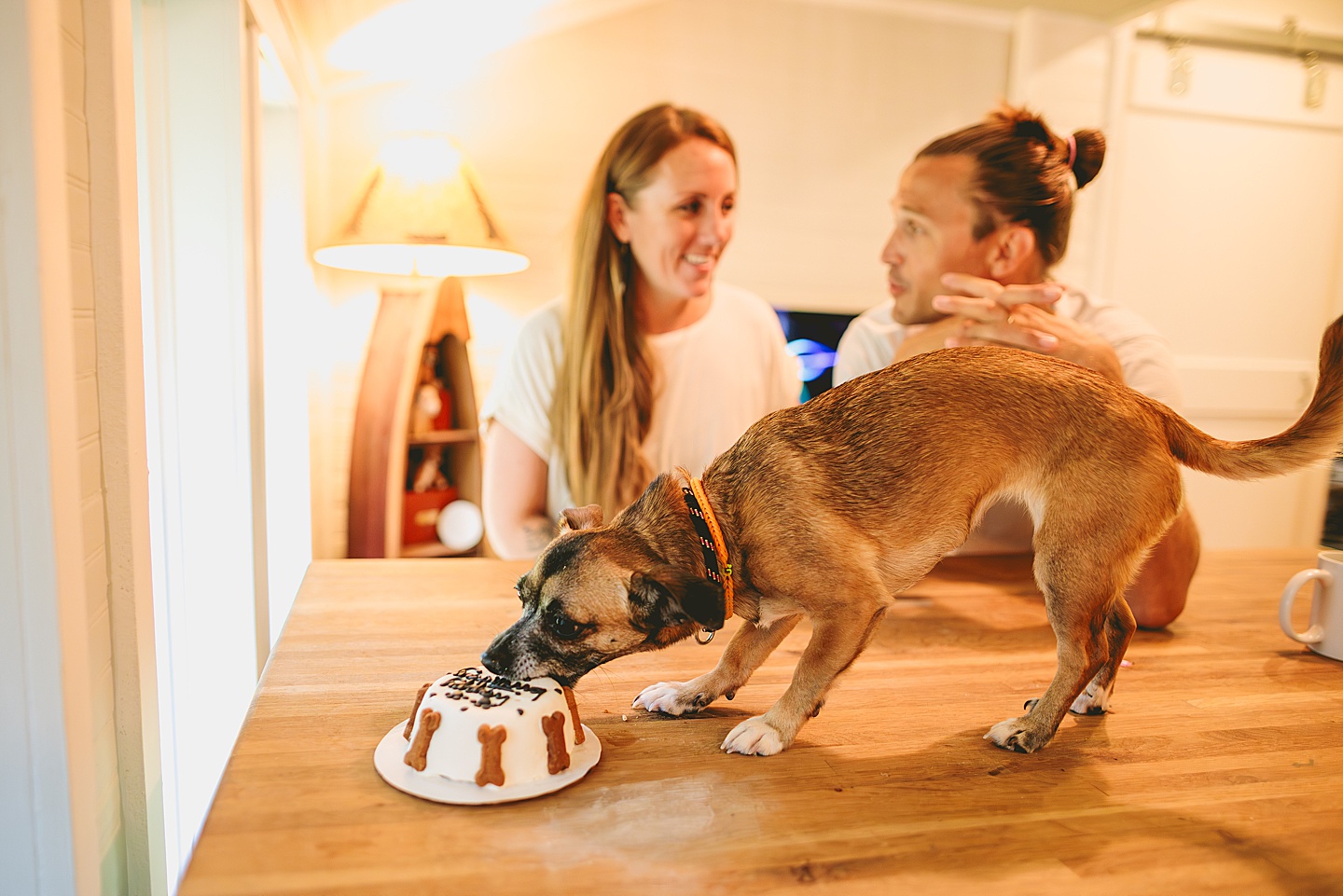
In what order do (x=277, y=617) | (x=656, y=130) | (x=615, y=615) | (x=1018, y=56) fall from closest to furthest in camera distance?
(x=615, y=615)
(x=277, y=617)
(x=656, y=130)
(x=1018, y=56)

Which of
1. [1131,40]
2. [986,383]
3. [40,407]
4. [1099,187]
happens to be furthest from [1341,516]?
[40,407]

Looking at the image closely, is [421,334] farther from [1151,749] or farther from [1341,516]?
[1341,516]

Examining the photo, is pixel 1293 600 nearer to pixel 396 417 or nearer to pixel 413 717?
pixel 413 717

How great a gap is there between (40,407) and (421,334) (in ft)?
7.43

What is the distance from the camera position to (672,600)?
963mm

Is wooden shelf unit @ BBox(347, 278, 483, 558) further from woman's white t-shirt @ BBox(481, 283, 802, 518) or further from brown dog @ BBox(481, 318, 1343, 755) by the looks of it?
brown dog @ BBox(481, 318, 1343, 755)

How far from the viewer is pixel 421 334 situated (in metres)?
2.97

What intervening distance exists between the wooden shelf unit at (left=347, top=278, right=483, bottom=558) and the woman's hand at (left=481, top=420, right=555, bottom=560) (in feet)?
1.49

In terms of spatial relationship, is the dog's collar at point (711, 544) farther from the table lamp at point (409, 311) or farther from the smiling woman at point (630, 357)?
the table lamp at point (409, 311)

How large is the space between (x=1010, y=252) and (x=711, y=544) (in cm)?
134

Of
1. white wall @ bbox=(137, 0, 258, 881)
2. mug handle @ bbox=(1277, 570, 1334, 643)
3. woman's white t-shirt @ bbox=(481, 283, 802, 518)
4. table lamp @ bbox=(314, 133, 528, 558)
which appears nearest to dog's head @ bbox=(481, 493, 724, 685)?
white wall @ bbox=(137, 0, 258, 881)

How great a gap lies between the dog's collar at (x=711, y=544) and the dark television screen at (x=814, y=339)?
2.49 meters

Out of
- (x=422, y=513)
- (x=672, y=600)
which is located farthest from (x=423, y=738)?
(x=422, y=513)

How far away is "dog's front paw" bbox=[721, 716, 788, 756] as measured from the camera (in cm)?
102
